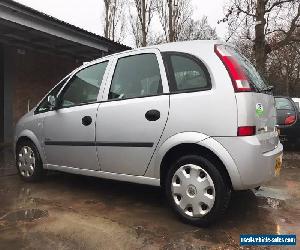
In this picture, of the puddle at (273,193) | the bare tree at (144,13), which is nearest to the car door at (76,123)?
the puddle at (273,193)

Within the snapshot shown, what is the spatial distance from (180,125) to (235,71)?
72 centimetres

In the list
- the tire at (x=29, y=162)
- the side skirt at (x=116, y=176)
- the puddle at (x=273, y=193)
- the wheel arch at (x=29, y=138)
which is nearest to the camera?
the side skirt at (x=116, y=176)

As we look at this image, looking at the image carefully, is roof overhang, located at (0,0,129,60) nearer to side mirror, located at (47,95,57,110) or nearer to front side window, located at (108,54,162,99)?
side mirror, located at (47,95,57,110)

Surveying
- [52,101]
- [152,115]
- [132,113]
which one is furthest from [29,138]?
[152,115]

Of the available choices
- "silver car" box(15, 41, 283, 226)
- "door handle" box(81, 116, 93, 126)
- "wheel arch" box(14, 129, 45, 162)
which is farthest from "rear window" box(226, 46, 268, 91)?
"wheel arch" box(14, 129, 45, 162)

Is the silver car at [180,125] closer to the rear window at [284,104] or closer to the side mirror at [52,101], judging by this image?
the side mirror at [52,101]

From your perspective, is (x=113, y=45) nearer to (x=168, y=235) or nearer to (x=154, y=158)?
(x=154, y=158)

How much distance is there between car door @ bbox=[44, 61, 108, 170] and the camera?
14.1 ft

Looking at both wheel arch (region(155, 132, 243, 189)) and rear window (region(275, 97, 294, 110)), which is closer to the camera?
wheel arch (region(155, 132, 243, 189))

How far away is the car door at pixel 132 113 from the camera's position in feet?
12.1

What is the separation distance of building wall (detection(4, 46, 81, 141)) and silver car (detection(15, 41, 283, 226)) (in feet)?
19.5

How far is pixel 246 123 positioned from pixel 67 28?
19.8ft

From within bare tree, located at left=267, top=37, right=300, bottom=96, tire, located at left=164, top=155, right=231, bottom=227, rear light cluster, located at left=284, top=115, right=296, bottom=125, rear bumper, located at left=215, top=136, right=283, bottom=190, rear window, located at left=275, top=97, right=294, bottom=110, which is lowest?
tire, located at left=164, top=155, right=231, bottom=227

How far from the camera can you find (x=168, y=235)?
128 inches
